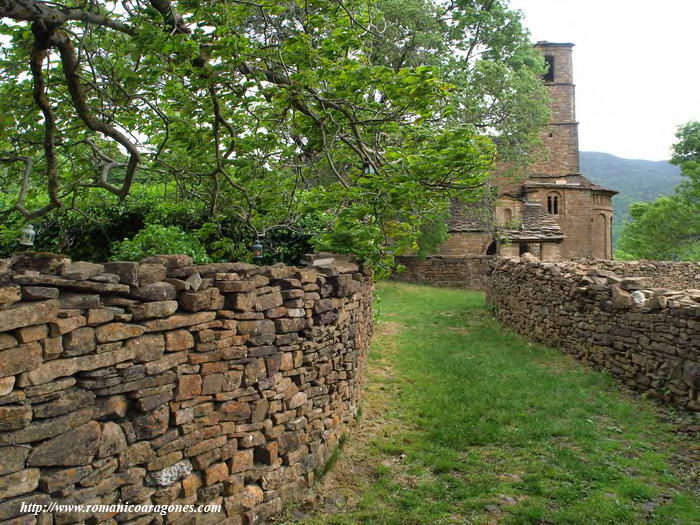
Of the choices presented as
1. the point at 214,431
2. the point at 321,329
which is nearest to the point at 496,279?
the point at 321,329

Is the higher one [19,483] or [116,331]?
[116,331]

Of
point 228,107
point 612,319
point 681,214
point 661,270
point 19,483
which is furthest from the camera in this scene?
point 681,214

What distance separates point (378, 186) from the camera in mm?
6824

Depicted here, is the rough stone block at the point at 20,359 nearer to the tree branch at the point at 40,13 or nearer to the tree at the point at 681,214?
the tree branch at the point at 40,13

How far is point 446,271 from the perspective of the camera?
80.1 feet

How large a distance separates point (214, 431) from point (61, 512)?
1.25 metres

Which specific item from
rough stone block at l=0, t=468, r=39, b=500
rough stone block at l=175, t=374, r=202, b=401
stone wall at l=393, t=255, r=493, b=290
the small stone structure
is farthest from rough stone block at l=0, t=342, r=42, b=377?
stone wall at l=393, t=255, r=493, b=290

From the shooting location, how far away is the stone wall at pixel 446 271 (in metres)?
24.0

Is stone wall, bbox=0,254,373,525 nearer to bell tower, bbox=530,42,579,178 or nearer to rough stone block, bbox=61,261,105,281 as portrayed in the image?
rough stone block, bbox=61,261,105,281

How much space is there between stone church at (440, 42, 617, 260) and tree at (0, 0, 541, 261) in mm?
20409

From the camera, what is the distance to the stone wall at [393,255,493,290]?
78.8 feet

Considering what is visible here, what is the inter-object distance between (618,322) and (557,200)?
29.1 meters

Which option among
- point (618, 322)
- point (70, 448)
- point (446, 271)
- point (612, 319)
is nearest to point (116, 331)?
point (70, 448)

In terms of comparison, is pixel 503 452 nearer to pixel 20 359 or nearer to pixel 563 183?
pixel 20 359
